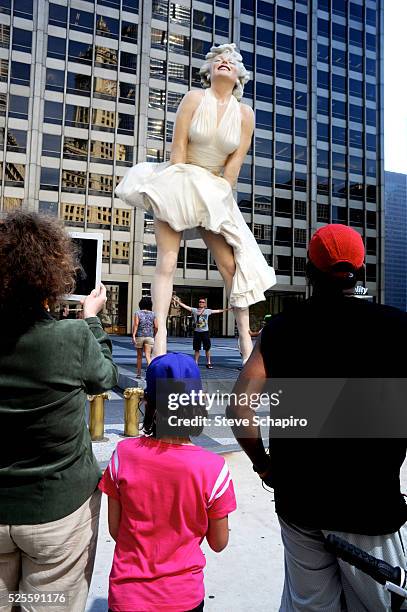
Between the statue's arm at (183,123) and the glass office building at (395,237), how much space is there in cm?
3805

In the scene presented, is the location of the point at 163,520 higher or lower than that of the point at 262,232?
lower

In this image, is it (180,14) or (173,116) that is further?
(180,14)

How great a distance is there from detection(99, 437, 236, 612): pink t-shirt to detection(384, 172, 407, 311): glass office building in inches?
1650

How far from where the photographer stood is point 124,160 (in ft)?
108

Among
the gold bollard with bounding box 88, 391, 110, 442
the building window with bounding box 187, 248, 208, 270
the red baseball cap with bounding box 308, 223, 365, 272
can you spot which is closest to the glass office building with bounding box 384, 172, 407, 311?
the building window with bounding box 187, 248, 208, 270

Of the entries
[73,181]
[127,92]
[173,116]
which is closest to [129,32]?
[127,92]

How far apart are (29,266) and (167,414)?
0.66m

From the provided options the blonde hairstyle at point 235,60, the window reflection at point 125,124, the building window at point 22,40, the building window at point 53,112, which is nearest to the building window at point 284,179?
the window reflection at point 125,124

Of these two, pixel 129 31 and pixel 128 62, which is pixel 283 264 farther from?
pixel 129 31

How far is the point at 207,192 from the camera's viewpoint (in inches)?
220

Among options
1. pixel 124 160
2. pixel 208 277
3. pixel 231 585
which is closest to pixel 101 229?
pixel 124 160

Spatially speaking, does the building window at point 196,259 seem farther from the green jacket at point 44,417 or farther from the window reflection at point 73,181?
the green jacket at point 44,417

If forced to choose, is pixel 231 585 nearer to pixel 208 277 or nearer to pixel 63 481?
pixel 63 481

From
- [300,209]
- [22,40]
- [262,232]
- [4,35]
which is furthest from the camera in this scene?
[300,209]
